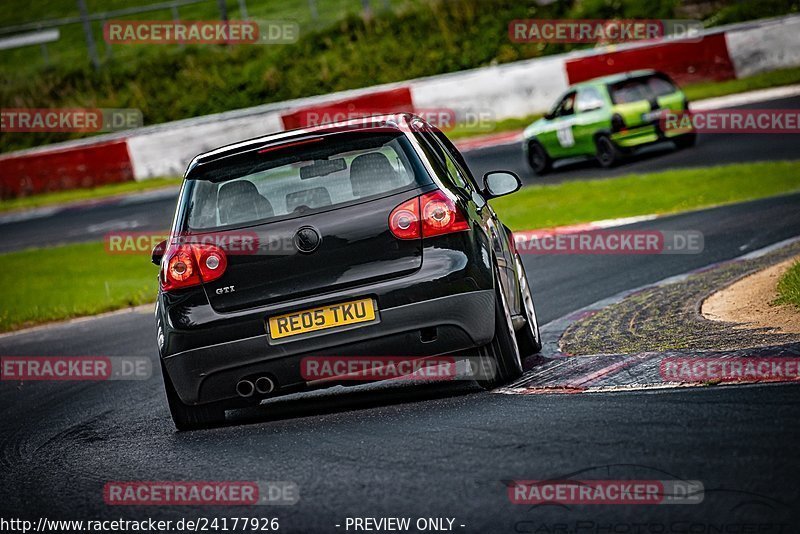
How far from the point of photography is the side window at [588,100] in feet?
70.0

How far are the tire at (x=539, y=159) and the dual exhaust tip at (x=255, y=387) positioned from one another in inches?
617

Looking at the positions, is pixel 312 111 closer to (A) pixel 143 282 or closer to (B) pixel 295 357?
(A) pixel 143 282

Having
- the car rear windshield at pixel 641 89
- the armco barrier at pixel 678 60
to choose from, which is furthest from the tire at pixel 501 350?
the armco barrier at pixel 678 60

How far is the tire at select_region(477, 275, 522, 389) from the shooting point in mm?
7023

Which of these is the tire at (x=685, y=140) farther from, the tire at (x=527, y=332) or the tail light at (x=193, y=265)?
the tail light at (x=193, y=265)

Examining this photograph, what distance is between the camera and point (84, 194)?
97.9 ft

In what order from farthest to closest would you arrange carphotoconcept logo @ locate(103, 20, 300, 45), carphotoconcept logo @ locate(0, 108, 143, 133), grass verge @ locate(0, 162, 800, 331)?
carphotoconcept logo @ locate(0, 108, 143, 133) → carphotoconcept logo @ locate(103, 20, 300, 45) → grass verge @ locate(0, 162, 800, 331)

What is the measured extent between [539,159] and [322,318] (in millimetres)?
16019

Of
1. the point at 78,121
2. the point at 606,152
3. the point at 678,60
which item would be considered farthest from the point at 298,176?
the point at 78,121

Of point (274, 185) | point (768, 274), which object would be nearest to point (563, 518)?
point (274, 185)

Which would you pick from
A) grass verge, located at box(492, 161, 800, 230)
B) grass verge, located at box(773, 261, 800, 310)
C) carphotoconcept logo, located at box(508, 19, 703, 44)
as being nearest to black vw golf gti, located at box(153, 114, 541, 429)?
grass verge, located at box(773, 261, 800, 310)

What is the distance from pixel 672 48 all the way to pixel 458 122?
15.9 feet

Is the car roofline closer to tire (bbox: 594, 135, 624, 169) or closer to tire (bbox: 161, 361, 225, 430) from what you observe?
tire (bbox: 161, 361, 225, 430)

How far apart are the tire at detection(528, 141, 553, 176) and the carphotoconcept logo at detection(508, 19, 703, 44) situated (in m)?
8.92
